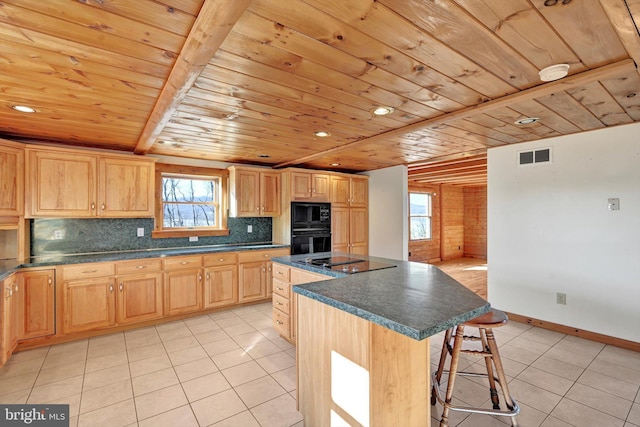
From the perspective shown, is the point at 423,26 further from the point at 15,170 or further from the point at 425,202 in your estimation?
the point at 425,202

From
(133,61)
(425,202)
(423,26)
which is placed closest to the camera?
(423,26)

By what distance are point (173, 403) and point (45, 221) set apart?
2.80m

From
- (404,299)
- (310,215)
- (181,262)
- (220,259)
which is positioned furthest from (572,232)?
(181,262)

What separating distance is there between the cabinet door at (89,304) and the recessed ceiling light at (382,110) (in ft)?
10.9

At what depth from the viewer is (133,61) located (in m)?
1.69

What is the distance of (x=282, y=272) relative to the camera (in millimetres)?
3076

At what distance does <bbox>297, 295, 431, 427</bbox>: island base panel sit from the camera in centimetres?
138

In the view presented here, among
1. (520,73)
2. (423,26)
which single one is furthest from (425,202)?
(423,26)

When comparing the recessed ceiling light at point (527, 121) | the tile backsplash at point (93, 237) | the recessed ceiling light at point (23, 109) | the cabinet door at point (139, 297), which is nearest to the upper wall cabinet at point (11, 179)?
the tile backsplash at point (93, 237)

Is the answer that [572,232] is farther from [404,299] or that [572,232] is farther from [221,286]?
[221,286]

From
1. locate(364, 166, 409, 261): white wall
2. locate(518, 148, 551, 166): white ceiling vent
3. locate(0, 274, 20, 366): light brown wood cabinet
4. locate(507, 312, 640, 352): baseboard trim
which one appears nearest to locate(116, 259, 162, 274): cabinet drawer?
locate(0, 274, 20, 366): light brown wood cabinet

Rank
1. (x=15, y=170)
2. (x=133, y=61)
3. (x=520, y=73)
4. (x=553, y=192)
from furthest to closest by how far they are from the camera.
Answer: (x=553, y=192), (x=15, y=170), (x=520, y=73), (x=133, y=61)

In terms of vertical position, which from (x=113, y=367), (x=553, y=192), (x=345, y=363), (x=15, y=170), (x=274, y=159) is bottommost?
(x=113, y=367)

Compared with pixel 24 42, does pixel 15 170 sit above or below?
below
